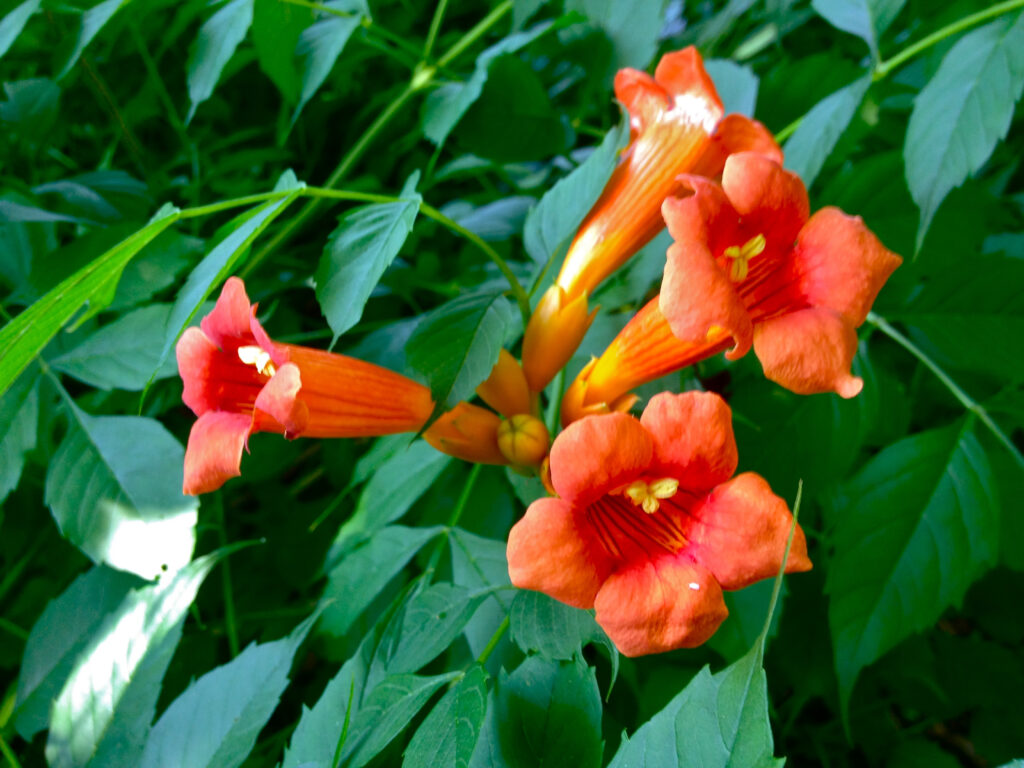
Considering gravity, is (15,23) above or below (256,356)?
above

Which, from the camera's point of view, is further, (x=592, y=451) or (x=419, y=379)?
(x=419, y=379)

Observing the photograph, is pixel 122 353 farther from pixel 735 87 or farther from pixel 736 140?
pixel 735 87

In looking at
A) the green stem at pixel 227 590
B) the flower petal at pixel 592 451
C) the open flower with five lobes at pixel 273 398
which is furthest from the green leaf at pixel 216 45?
the flower petal at pixel 592 451

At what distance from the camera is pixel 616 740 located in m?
1.00

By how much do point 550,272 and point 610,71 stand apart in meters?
0.46

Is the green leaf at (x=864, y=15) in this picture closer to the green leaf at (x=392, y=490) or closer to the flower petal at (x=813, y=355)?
the flower petal at (x=813, y=355)

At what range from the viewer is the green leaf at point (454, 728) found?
0.68 metres

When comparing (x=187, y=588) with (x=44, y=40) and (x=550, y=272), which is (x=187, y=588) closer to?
(x=550, y=272)

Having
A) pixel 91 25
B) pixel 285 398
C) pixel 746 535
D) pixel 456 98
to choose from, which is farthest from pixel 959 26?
pixel 91 25

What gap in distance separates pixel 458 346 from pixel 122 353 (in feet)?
2.07

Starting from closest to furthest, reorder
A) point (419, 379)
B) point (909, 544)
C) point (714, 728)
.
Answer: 1. point (714, 728)
2. point (419, 379)
3. point (909, 544)

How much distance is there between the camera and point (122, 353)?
1.11 meters

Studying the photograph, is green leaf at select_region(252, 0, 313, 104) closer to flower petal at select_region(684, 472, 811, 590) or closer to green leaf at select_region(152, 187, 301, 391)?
green leaf at select_region(152, 187, 301, 391)

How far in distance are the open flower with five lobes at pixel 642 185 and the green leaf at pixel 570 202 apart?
5 cm
